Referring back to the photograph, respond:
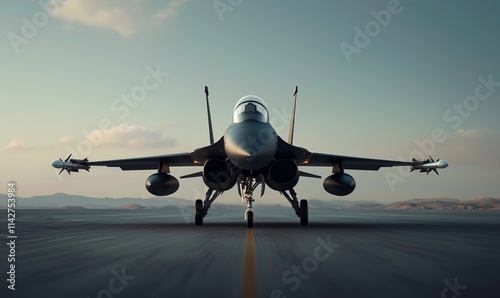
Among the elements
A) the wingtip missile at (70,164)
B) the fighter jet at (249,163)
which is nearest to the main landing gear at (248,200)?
the fighter jet at (249,163)

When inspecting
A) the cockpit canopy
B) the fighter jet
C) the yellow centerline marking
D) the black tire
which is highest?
the cockpit canopy

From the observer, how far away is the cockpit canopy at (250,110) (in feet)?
46.0

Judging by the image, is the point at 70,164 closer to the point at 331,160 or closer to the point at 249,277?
the point at 331,160

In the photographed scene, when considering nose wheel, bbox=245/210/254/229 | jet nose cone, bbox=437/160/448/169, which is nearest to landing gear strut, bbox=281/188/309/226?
nose wheel, bbox=245/210/254/229

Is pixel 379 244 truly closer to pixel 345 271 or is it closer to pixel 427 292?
pixel 345 271

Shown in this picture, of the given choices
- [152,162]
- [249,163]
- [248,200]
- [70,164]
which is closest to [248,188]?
[248,200]

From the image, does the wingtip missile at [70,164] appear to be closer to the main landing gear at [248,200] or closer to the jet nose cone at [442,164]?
the main landing gear at [248,200]

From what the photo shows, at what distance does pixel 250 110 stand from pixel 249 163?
250 cm

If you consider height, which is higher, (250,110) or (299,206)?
(250,110)

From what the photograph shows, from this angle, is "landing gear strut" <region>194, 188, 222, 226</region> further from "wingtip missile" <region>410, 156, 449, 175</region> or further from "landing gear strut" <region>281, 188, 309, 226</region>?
"wingtip missile" <region>410, 156, 449, 175</region>

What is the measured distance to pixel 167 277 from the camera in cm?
522

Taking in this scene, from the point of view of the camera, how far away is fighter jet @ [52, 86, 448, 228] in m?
12.7

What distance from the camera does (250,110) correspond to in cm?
1416

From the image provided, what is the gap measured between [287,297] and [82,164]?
53.9 ft
